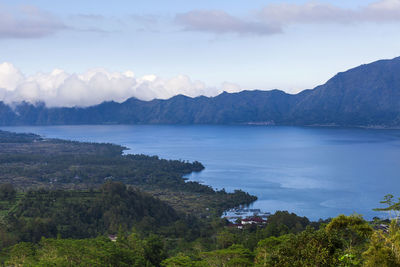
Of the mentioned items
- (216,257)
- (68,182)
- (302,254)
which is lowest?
(68,182)

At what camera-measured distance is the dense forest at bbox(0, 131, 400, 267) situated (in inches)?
695

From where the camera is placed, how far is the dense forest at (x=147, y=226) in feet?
57.9

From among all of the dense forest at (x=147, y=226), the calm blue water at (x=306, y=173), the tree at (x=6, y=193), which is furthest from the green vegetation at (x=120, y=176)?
the tree at (x=6, y=193)

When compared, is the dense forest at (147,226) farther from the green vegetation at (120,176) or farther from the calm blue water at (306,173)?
the calm blue water at (306,173)

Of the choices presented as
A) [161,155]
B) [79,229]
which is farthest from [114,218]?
[161,155]

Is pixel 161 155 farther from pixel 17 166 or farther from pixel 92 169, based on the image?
pixel 17 166

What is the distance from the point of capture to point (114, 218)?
5338 cm

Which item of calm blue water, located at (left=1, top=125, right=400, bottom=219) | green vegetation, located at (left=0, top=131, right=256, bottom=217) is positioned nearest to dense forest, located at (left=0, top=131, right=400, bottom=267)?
green vegetation, located at (left=0, top=131, right=256, bottom=217)

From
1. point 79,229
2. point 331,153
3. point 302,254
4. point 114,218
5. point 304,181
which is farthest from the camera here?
point 331,153

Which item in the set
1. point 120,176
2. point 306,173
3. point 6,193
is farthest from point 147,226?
point 306,173

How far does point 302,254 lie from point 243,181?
75612mm

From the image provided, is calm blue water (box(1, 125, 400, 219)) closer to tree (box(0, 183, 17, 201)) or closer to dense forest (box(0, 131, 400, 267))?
dense forest (box(0, 131, 400, 267))

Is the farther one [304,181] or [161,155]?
[161,155]

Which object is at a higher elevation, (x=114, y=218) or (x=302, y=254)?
(x=302, y=254)
